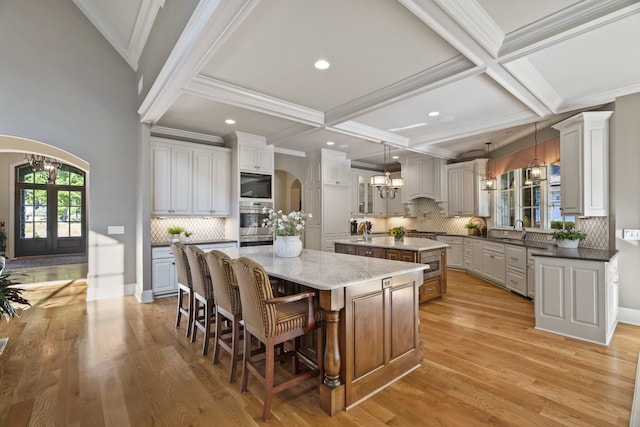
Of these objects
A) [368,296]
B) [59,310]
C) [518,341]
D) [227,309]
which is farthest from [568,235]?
[59,310]

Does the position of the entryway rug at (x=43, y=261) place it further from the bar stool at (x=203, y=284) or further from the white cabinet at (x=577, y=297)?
the white cabinet at (x=577, y=297)

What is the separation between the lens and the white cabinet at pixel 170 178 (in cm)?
492

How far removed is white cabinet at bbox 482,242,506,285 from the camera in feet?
17.6

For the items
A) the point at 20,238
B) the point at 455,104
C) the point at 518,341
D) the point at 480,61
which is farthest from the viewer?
the point at 20,238

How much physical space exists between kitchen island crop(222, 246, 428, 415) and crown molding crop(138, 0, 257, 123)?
1.92 m

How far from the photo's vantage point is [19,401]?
2152mm

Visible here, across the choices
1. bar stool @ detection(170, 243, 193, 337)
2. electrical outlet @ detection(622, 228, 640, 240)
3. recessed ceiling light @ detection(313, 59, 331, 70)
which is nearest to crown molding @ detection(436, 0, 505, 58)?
recessed ceiling light @ detection(313, 59, 331, 70)

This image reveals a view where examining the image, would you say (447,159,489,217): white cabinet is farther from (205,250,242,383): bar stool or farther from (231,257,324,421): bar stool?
(205,250,242,383): bar stool

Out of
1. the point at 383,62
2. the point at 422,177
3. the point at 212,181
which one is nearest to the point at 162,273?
the point at 212,181

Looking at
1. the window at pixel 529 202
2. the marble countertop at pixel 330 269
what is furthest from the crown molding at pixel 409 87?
the window at pixel 529 202

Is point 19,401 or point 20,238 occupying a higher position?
point 20,238

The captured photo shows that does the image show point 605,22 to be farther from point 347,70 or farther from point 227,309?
point 227,309

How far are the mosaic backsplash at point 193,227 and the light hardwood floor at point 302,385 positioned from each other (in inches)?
73.0

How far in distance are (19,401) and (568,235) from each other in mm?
5651
